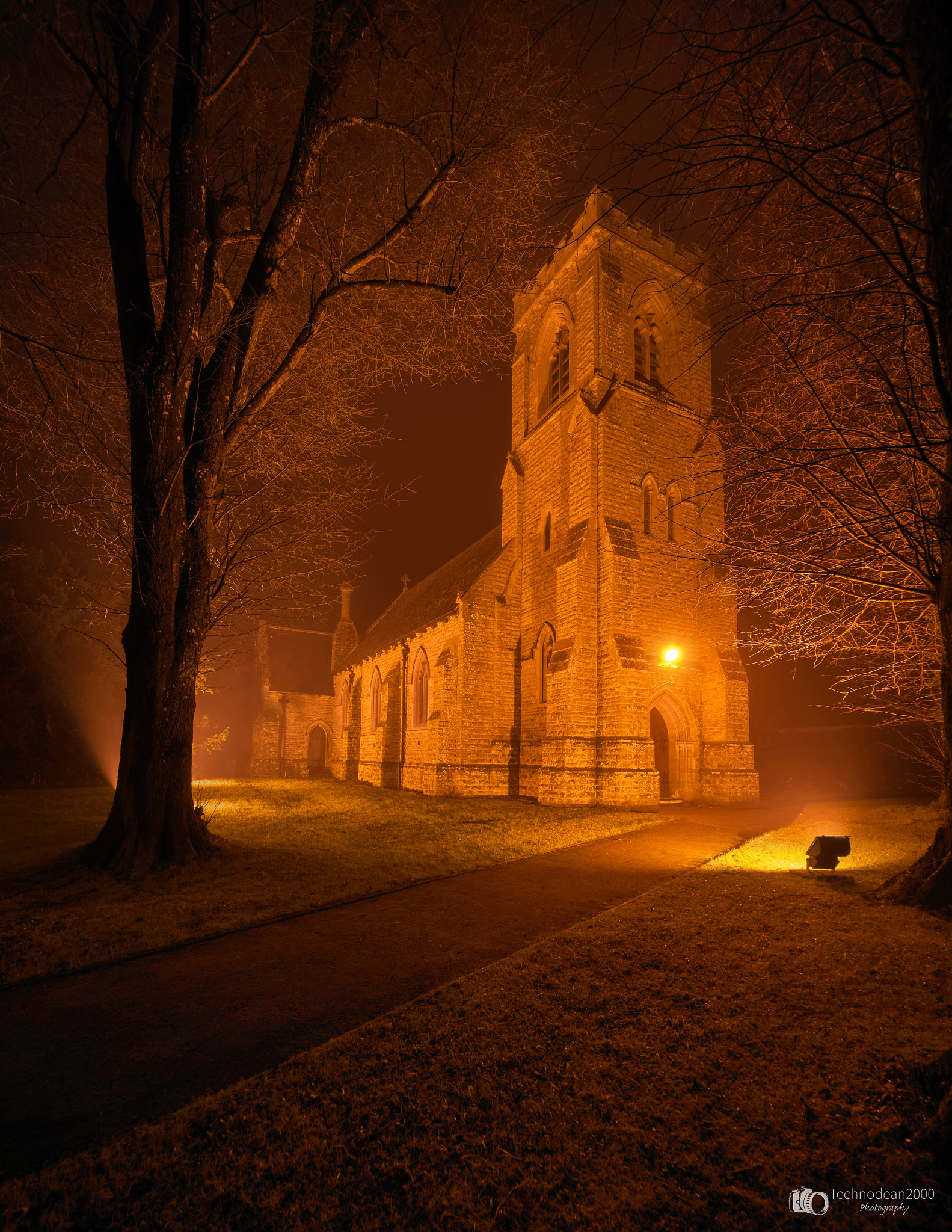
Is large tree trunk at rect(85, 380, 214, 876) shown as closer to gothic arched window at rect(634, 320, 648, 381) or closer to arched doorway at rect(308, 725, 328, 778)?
gothic arched window at rect(634, 320, 648, 381)

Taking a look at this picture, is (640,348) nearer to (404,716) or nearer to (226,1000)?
(404,716)

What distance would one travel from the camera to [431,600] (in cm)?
2489

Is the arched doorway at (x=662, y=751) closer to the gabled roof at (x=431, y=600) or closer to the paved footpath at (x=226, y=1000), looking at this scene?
the gabled roof at (x=431, y=600)

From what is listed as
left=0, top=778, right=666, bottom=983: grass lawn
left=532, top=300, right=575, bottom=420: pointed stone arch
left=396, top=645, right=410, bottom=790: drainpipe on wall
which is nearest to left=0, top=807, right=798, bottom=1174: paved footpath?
left=0, top=778, right=666, bottom=983: grass lawn

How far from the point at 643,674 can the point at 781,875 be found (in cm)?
856

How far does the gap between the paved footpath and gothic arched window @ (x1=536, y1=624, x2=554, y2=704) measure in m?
11.0

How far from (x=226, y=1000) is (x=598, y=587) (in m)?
13.6

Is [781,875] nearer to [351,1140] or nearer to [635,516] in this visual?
[351,1140]

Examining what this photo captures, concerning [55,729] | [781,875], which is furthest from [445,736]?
[55,729]

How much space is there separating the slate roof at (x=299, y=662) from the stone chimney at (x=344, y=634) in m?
0.93

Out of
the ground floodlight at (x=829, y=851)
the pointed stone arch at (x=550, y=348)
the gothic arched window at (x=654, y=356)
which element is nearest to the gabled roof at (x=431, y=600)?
the pointed stone arch at (x=550, y=348)

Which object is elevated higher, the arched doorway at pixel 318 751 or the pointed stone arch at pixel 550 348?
the pointed stone arch at pixel 550 348

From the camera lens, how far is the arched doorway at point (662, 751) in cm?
1736

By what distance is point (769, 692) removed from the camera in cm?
3447
